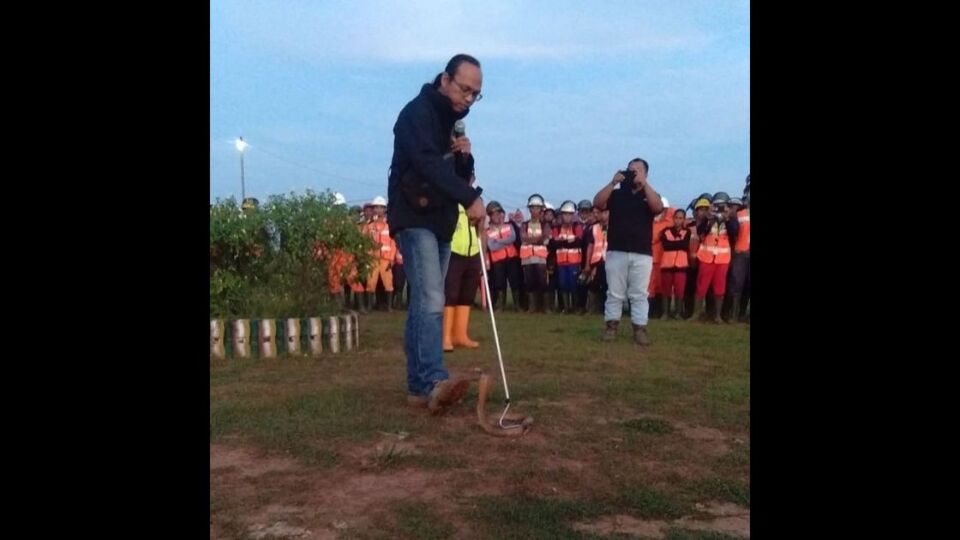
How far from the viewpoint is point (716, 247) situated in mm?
12609

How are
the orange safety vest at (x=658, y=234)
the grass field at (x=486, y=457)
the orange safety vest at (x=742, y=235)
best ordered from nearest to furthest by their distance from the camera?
the grass field at (x=486, y=457) < the orange safety vest at (x=742, y=235) < the orange safety vest at (x=658, y=234)

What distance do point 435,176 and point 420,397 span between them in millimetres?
1325

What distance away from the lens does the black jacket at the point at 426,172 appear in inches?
193

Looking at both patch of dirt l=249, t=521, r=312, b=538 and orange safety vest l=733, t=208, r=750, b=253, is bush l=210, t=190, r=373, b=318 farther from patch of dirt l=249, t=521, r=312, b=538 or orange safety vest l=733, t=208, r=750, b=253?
orange safety vest l=733, t=208, r=750, b=253

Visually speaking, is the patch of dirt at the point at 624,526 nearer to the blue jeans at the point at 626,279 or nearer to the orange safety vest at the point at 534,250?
the blue jeans at the point at 626,279

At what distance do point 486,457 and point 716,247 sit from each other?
30.4 ft

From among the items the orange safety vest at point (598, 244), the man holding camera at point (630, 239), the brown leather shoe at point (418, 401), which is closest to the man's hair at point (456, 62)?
the brown leather shoe at point (418, 401)

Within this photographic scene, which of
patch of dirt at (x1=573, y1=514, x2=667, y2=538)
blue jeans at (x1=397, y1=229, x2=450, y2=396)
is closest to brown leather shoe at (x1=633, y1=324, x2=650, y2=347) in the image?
blue jeans at (x1=397, y1=229, x2=450, y2=396)

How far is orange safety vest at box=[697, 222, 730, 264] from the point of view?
41.2 ft

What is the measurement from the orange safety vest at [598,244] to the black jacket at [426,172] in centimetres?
886

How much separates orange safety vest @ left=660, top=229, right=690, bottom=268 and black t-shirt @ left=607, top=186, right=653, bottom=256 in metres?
4.06
